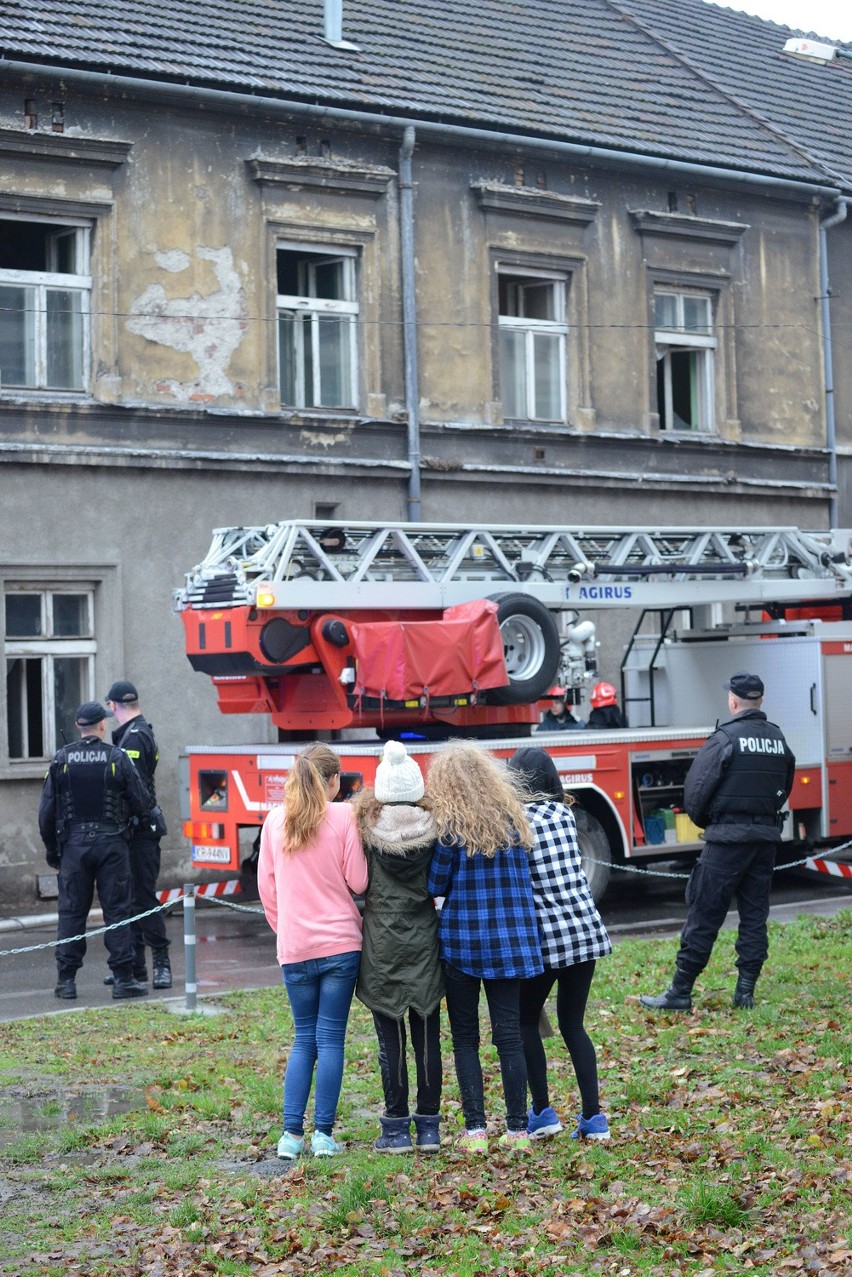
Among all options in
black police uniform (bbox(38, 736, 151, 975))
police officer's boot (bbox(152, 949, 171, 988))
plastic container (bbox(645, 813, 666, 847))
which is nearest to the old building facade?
plastic container (bbox(645, 813, 666, 847))

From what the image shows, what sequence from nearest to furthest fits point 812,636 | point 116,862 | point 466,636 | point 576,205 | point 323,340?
point 116,862 → point 466,636 → point 812,636 → point 323,340 → point 576,205

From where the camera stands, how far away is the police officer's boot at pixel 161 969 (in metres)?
12.5

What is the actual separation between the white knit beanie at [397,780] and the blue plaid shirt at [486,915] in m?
0.25

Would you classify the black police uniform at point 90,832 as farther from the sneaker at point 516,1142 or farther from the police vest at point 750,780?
the sneaker at point 516,1142

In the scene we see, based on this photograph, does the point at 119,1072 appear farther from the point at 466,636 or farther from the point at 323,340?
the point at 323,340

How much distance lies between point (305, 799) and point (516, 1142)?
5.31ft

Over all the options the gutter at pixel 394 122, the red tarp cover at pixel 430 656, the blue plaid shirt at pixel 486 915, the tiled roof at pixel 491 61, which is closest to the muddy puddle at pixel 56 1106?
the blue plaid shirt at pixel 486 915

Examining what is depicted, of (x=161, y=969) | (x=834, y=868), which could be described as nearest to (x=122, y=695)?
(x=161, y=969)

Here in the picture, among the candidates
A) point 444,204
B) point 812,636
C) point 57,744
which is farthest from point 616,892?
point 444,204

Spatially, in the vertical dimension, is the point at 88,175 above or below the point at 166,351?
above

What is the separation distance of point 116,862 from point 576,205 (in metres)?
12.2

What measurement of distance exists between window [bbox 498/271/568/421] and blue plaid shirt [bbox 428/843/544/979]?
14630mm

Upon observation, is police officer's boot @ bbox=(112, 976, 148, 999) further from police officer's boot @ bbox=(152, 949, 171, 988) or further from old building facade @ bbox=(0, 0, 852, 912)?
old building facade @ bbox=(0, 0, 852, 912)

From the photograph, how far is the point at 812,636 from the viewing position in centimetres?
1764
